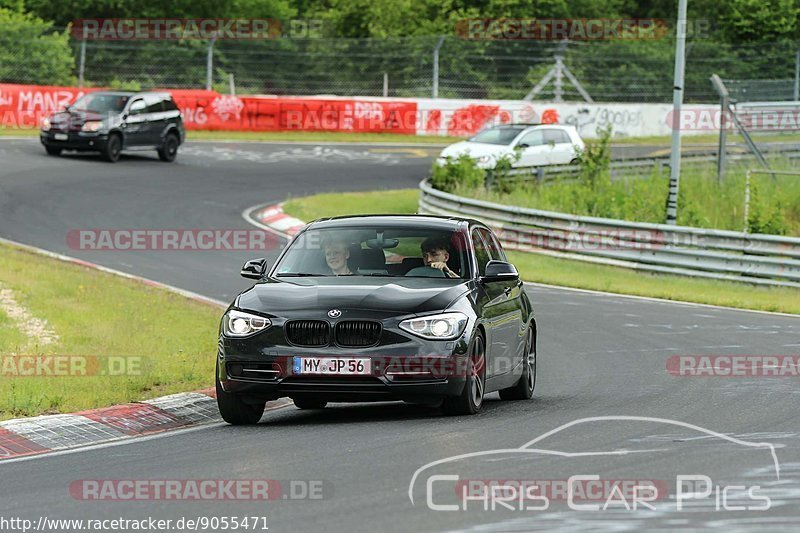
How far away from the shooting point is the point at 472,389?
1072cm

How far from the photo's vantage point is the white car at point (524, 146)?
3456 centimetres

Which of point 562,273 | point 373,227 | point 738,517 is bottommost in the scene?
point 562,273

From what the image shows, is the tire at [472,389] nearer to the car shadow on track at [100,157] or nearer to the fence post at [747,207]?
the fence post at [747,207]

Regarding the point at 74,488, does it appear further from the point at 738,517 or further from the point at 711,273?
the point at 711,273

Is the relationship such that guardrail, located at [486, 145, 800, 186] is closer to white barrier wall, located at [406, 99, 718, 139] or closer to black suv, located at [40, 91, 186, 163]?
black suv, located at [40, 91, 186, 163]

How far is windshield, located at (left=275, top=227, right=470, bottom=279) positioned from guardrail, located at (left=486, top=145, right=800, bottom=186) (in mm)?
20807

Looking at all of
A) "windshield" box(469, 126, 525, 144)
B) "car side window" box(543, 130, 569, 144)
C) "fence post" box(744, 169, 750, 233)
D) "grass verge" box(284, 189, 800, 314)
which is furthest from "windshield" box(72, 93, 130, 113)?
"fence post" box(744, 169, 750, 233)

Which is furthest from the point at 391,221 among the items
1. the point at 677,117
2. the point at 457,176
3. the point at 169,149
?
the point at 169,149

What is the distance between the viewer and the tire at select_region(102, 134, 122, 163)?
37.0 metres

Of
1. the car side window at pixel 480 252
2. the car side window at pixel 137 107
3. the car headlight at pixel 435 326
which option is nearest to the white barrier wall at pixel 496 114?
the car side window at pixel 137 107

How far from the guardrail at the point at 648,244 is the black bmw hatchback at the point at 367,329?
46.2ft

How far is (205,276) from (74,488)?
14.1 metres

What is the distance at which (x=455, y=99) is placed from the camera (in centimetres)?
4900

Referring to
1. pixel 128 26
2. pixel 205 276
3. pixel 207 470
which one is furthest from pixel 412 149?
pixel 207 470
